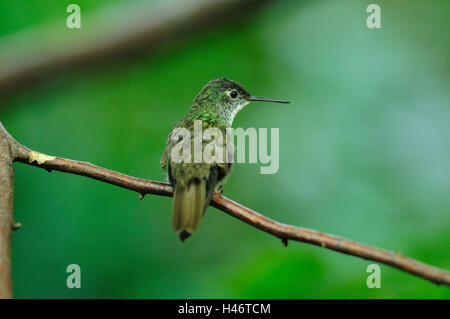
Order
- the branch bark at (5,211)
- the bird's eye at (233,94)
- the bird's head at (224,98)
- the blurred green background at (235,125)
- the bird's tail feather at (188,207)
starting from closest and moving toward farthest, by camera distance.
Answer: the branch bark at (5,211) → the bird's tail feather at (188,207) → the bird's head at (224,98) → the bird's eye at (233,94) → the blurred green background at (235,125)

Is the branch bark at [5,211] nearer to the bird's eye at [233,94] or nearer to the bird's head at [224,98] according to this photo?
the bird's head at [224,98]

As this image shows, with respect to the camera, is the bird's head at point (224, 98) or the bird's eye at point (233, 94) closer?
the bird's head at point (224, 98)

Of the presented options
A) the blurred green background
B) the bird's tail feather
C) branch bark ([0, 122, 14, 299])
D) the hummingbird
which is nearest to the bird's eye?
the hummingbird

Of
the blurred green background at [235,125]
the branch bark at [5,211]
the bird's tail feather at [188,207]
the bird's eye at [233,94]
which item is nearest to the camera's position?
the branch bark at [5,211]

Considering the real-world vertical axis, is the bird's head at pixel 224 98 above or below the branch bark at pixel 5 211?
above

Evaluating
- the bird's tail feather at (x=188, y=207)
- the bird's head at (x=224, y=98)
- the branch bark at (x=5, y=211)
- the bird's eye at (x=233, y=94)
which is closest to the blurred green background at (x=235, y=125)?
the bird's tail feather at (x=188, y=207)

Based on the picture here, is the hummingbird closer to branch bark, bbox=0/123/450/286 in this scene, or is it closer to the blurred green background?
branch bark, bbox=0/123/450/286

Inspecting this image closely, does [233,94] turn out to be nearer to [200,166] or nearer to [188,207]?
[200,166]
